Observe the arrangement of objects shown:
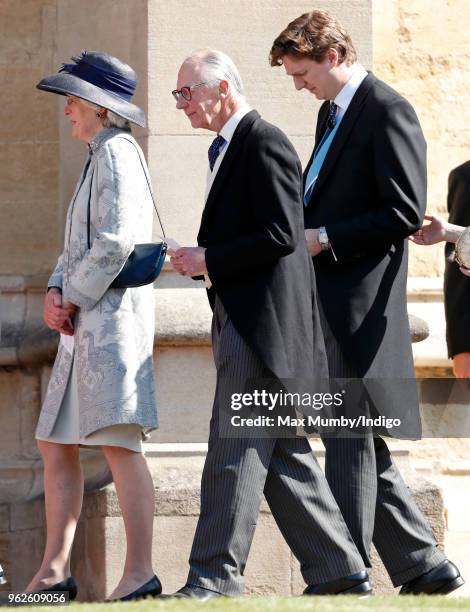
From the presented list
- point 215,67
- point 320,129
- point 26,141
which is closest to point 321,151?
point 320,129

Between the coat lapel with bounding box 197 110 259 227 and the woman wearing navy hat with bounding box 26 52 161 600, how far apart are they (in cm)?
33

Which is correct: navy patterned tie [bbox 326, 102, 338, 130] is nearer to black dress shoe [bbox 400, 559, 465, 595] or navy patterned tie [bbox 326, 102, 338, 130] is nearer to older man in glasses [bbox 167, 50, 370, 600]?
older man in glasses [bbox 167, 50, 370, 600]

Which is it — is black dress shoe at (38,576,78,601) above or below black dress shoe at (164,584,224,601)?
below

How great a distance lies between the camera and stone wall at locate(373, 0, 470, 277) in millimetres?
7785

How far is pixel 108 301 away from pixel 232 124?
2.27 feet

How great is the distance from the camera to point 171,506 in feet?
20.6

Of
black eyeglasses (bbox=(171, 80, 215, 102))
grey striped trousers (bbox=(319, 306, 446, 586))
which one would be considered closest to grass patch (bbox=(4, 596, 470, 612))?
grey striped trousers (bbox=(319, 306, 446, 586))

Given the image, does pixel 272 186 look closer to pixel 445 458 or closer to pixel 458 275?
pixel 458 275

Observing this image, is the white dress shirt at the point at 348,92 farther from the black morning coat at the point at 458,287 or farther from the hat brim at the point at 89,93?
the hat brim at the point at 89,93

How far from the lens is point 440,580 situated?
5539mm

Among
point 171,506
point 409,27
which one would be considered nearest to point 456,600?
point 171,506

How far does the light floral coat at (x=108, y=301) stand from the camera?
556cm

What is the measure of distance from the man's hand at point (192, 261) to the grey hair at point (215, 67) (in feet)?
1.71

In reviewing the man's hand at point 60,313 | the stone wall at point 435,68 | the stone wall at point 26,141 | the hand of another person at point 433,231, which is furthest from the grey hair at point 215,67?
the stone wall at point 435,68
